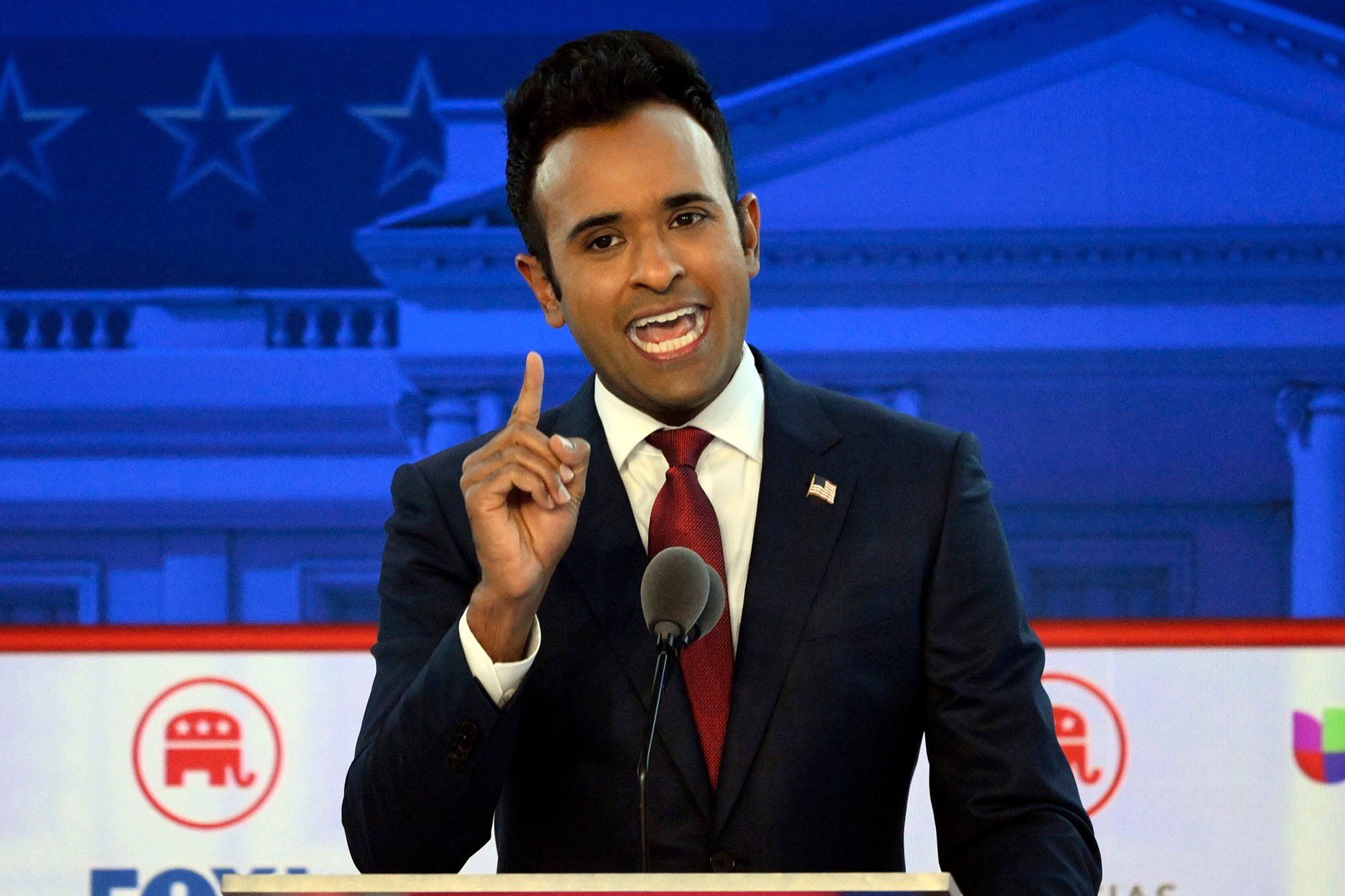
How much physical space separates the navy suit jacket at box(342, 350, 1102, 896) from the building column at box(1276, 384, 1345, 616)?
5.25 ft

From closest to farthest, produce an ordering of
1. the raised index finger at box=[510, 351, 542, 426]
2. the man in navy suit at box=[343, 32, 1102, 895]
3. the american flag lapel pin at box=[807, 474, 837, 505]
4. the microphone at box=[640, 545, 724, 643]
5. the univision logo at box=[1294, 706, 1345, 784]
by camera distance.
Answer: the microphone at box=[640, 545, 724, 643], the raised index finger at box=[510, 351, 542, 426], the man in navy suit at box=[343, 32, 1102, 895], the american flag lapel pin at box=[807, 474, 837, 505], the univision logo at box=[1294, 706, 1345, 784]

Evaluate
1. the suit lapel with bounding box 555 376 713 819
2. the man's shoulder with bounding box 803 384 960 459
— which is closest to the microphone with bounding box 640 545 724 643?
the suit lapel with bounding box 555 376 713 819

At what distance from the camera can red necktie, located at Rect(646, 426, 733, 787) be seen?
1587 mm

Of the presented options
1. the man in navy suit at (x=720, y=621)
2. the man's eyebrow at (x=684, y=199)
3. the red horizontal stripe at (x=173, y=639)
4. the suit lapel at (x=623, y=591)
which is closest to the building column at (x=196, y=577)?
the red horizontal stripe at (x=173, y=639)

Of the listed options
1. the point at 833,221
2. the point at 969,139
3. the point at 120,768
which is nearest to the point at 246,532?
the point at 120,768

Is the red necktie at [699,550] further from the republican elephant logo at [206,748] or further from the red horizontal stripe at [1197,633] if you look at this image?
the republican elephant logo at [206,748]

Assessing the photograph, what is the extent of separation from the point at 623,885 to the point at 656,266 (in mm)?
757

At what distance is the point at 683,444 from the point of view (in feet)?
5.59

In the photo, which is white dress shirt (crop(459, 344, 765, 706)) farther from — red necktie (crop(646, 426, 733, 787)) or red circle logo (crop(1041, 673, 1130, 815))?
red circle logo (crop(1041, 673, 1130, 815))

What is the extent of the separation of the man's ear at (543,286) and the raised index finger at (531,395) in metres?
0.27

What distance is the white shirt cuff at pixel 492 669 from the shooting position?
4.70ft

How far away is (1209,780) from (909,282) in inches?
43.6

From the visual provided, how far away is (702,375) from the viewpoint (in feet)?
5.45

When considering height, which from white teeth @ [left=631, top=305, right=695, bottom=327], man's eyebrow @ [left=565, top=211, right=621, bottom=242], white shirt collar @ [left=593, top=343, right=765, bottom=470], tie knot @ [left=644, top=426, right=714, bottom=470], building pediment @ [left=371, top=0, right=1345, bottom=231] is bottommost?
tie knot @ [left=644, top=426, right=714, bottom=470]
